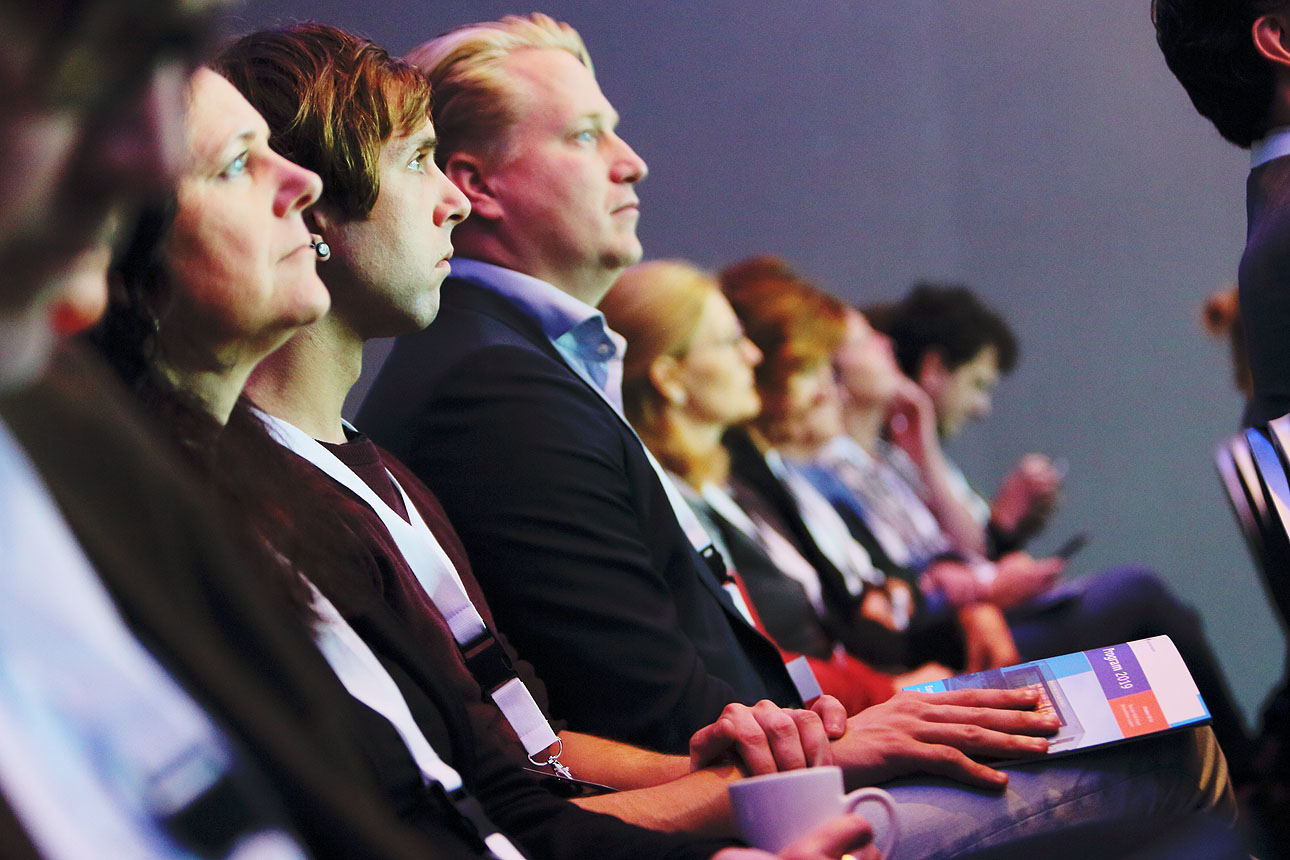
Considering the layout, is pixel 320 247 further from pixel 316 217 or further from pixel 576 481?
pixel 576 481

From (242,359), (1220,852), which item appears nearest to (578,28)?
(242,359)

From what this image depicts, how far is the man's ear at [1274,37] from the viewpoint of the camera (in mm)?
1762

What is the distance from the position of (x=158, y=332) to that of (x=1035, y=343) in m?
5.07

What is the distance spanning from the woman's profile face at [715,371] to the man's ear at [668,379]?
12mm

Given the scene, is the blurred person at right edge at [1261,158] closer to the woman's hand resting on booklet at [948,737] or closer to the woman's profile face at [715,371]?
the woman's hand resting on booklet at [948,737]

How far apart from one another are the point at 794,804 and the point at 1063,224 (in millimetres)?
5045

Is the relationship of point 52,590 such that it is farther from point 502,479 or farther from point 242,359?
point 502,479

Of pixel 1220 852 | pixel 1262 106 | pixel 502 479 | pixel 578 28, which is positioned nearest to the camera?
pixel 1220 852

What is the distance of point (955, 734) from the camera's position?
118 centimetres

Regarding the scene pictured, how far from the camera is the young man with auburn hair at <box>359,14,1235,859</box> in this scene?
1177mm

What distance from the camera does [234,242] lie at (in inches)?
40.4

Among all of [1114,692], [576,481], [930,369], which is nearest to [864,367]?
[930,369]

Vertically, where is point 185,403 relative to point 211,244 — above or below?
below

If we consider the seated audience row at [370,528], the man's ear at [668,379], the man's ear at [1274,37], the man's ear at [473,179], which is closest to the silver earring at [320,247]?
the seated audience row at [370,528]
